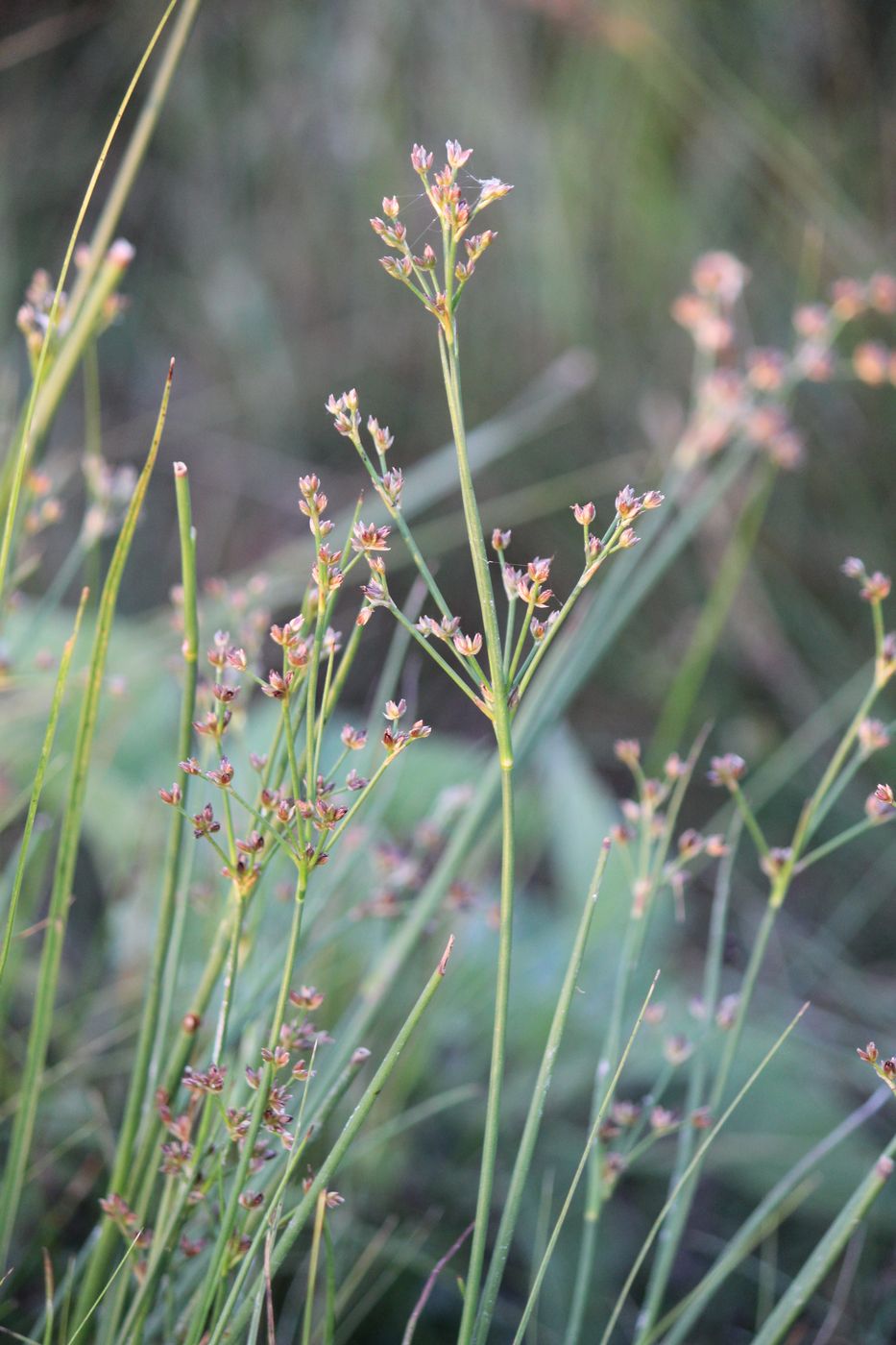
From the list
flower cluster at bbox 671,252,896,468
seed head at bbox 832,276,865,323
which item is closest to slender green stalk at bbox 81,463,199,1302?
flower cluster at bbox 671,252,896,468

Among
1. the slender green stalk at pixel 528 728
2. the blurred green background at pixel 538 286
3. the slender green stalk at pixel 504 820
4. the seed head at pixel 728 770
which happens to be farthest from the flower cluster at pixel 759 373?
the slender green stalk at pixel 504 820

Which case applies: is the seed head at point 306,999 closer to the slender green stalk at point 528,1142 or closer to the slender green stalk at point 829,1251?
the slender green stalk at point 528,1142

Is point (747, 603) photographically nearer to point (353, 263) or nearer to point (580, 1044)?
point (580, 1044)

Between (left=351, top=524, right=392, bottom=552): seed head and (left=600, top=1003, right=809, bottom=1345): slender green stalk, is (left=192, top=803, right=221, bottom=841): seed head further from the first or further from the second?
(left=600, top=1003, right=809, bottom=1345): slender green stalk

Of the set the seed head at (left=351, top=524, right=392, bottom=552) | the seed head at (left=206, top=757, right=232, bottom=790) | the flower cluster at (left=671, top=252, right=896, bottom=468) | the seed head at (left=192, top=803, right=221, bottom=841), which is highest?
the flower cluster at (left=671, top=252, right=896, bottom=468)

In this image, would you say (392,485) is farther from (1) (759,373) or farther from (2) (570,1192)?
(1) (759,373)

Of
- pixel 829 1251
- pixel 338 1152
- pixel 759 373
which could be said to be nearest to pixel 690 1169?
pixel 829 1251

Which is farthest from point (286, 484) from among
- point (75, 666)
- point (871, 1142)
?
point (871, 1142)
